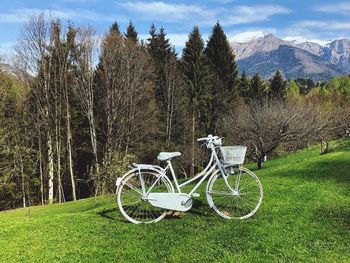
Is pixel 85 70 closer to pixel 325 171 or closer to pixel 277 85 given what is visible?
pixel 325 171

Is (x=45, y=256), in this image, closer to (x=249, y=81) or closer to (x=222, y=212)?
(x=222, y=212)

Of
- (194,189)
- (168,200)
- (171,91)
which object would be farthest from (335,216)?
(171,91)

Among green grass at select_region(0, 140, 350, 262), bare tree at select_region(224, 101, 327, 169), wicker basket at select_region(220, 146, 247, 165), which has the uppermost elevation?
wicker basket at select_region(220, 146, 247, 165)

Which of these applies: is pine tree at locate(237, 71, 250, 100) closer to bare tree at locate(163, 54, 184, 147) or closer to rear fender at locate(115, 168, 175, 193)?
bare tree at locate(163, 54, 184, 147)

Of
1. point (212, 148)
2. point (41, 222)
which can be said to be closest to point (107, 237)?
point (41, 222)

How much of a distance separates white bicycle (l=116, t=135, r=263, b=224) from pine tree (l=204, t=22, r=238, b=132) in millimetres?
36214

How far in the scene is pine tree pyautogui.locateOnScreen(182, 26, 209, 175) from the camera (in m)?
41.2

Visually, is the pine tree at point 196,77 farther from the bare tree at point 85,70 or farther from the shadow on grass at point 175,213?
the shadow on grass at point 175,213

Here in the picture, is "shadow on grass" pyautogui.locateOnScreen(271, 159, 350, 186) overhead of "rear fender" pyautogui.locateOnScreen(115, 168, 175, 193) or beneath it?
beneath

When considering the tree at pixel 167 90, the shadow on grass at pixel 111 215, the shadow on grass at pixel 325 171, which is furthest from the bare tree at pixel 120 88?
the shadow on grass at pixel 111 215

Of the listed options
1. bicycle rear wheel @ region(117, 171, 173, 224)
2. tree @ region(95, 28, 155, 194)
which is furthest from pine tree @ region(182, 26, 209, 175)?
bicycle rear wheel @ region(117, 171, 173, 224)

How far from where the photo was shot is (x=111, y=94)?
29562mm

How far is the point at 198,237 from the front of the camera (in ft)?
20.7

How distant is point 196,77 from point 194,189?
3552cm
